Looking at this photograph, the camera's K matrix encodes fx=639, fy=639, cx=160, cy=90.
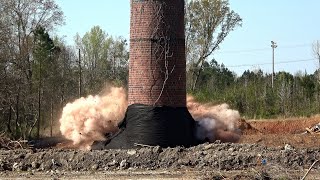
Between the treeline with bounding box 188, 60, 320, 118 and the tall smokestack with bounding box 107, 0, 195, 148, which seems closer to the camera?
the tall smokestack with bounding box 107, 0, 195, 148

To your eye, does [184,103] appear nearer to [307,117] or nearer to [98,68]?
[307,117]

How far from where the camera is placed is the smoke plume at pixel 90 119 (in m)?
23.2

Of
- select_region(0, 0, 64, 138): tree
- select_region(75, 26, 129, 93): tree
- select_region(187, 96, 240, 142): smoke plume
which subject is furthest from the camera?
select_region(75, 26, 129, 93): tree

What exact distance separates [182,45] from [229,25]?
35.9m

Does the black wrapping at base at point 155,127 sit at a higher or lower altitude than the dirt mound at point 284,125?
higher

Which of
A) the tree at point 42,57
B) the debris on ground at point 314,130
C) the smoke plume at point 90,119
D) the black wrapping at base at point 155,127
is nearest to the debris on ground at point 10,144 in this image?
the smoke plume at point 90,119

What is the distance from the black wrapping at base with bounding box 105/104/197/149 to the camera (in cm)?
2112

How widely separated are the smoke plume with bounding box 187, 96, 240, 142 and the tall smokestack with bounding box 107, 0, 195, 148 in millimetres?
1402

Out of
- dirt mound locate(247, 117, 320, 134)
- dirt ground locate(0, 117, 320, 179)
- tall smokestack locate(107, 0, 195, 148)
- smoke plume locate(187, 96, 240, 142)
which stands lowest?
dirt mound locate(247, 117, 320, 134)

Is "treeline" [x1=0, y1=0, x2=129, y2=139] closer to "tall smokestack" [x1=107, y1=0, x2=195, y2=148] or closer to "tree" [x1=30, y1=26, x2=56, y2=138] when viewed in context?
"tree" [x1=30, y1=26, x2=56, y2=138]

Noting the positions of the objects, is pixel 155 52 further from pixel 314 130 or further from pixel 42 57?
pixel 42 57

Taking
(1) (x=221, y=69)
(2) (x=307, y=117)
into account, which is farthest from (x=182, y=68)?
(1) (x=221, y=69)

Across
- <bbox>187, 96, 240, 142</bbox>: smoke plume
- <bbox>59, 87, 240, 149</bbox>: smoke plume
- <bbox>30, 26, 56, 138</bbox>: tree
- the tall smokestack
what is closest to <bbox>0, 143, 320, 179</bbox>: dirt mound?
the tall smokestack

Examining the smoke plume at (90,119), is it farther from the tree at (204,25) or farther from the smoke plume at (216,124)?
the tree at (204,25)
